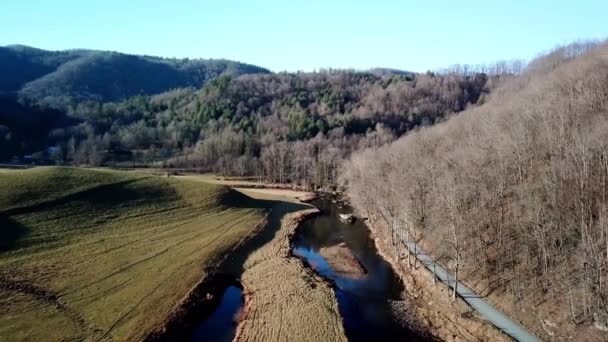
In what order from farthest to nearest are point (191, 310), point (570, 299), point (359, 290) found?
point (359, 290) < point (191, 310) < point (570, 299)

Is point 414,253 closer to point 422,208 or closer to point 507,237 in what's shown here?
point 422,208

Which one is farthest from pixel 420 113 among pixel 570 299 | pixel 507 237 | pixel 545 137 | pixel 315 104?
pixel 570 299

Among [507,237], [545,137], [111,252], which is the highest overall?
[545,137]

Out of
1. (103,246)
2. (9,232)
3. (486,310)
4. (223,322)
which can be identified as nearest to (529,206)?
(486,310)

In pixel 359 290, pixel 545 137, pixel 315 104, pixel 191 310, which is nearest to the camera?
pixel 191 310

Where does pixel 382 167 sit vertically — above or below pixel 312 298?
above

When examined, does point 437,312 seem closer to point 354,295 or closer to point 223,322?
point 354,295

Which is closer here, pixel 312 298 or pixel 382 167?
pixel 312 298
